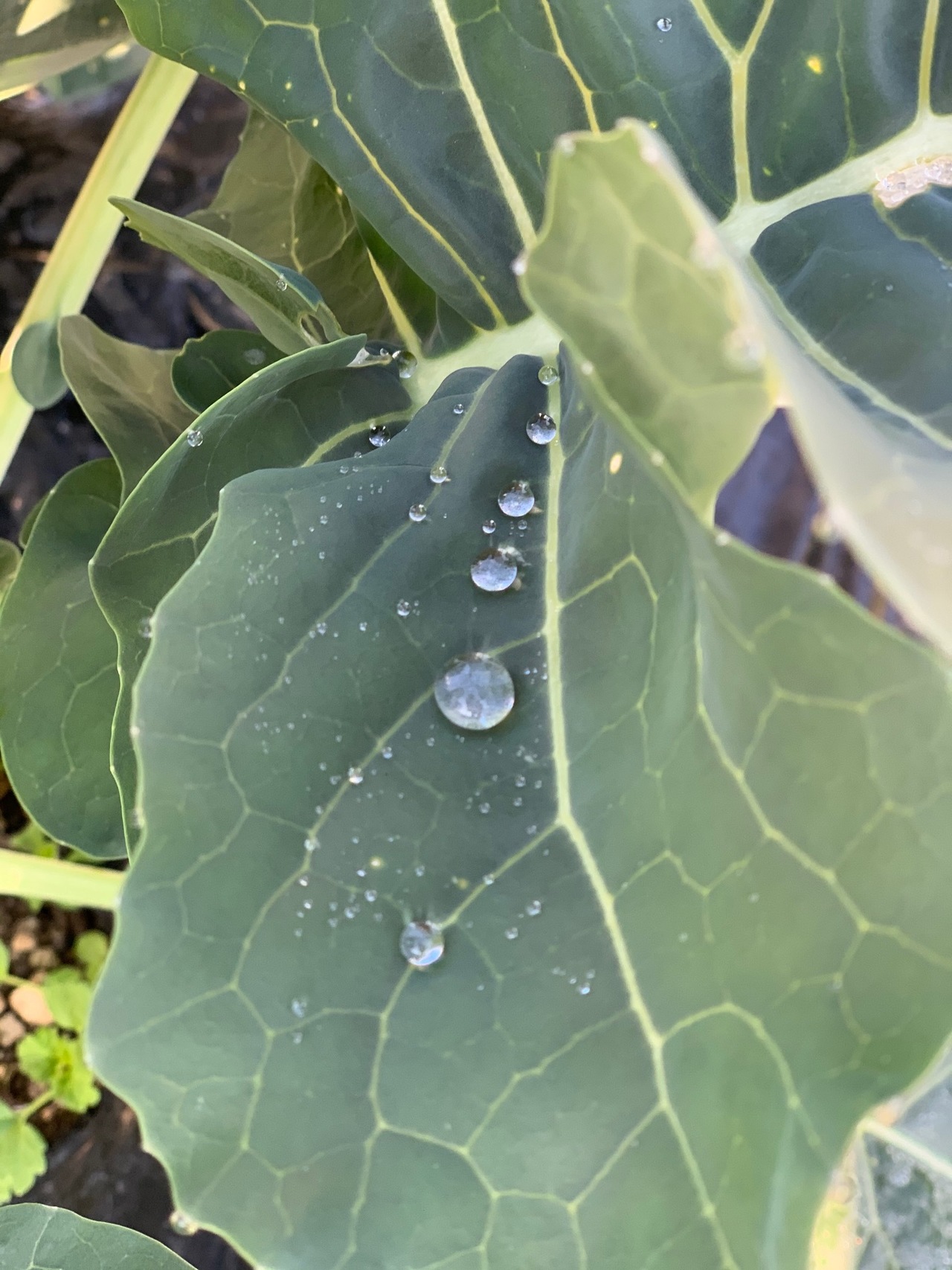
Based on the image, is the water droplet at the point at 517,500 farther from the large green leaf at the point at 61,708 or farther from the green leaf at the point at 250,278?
the large green leaf at the point at 61,708

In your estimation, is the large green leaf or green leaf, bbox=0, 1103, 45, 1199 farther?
green leaf, bbox=0, 1103, 45, 1199

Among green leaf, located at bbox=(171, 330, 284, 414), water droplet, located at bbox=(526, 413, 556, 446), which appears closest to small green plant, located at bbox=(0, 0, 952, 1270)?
water droplet, located at bbox=(526, 413, 556, 446)

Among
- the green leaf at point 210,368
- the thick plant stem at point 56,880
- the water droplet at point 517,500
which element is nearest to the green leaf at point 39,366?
the green leaf at point 210,368

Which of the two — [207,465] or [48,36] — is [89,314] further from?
[207,465]

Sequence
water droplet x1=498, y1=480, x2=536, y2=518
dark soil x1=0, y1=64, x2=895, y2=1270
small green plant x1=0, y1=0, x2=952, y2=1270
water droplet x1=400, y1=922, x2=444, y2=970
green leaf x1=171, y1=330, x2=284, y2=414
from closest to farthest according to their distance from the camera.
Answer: small green plant x1=0, y1=0, x2=952, y2=1270, water droplet x1=400, y1=922, x2=444, y2=970, water droplet x1=498, y1=480, x2=536, y2=518, green leaf x1=171, y1=330, x2=284, y2=414, dark soil x1=0, y1=64, x2=895, y2=1270

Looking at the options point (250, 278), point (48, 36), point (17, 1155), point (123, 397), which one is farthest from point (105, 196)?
point (17, 1155)

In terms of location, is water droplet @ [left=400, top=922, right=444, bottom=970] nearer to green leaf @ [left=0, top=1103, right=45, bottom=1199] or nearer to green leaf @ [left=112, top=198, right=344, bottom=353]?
green leaf @ [left=112, top=198, right=344, bottom=353]

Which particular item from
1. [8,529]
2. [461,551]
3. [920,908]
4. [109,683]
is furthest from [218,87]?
[920,908]

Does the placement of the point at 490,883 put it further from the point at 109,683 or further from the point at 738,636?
the point at 109,683
